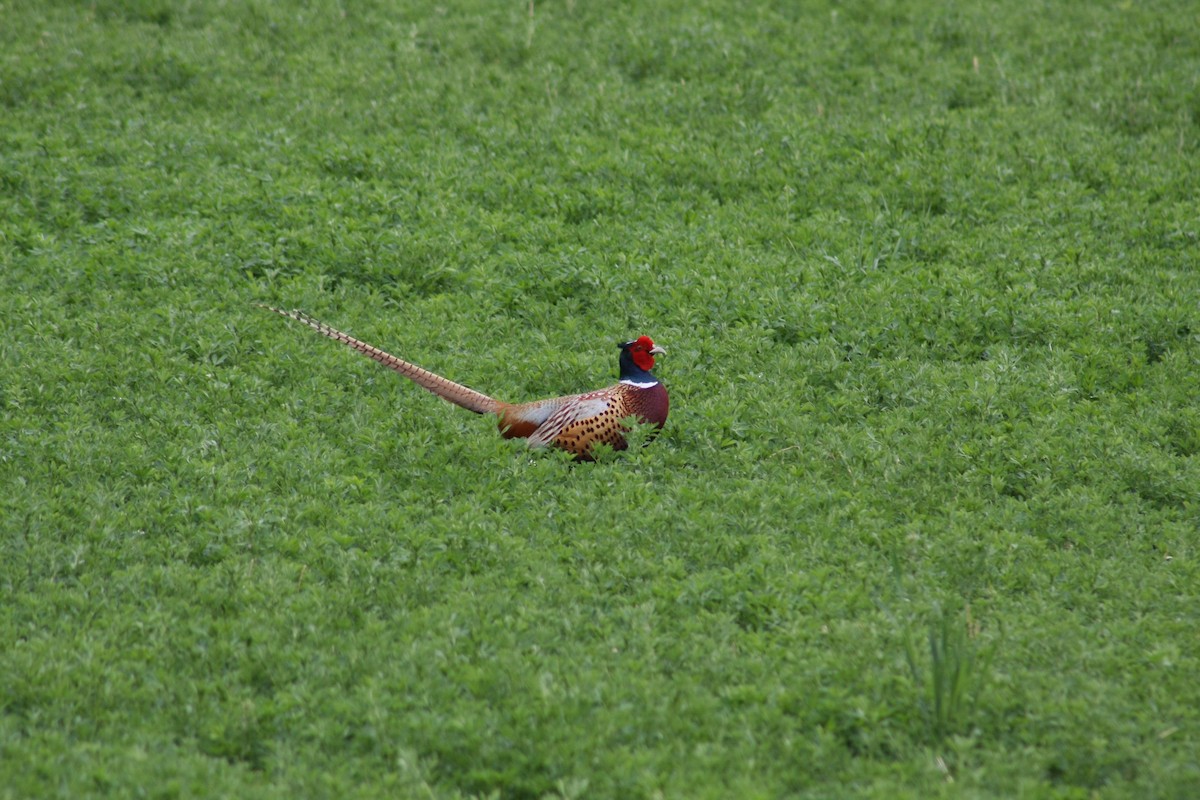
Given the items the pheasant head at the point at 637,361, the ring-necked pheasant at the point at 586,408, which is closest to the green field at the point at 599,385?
the ring-necked pheasant at the point at 586,408

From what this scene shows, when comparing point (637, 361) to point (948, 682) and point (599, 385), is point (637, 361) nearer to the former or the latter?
point (599, 385)

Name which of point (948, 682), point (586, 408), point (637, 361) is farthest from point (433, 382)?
point (948, 682)

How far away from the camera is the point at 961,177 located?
33.8 feet

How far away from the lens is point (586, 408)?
7312 mm

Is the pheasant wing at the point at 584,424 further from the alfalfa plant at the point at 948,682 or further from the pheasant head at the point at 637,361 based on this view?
the alfalfa plant at the point at 948,682

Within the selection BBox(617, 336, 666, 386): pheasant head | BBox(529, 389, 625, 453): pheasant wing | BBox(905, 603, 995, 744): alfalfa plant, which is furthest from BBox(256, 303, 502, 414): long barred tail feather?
BBox(905, 603, 995, 744): alfalfa plant

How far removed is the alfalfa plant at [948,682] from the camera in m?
4.95

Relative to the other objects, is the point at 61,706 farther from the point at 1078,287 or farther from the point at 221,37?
the point at 221,37

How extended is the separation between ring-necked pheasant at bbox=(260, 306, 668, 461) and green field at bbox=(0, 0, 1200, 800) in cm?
25

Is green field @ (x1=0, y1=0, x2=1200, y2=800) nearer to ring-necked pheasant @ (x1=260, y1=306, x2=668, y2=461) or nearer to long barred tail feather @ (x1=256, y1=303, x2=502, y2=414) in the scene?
long barred tail feather @ (x1=256, y1=303, x2=502, y2=414)

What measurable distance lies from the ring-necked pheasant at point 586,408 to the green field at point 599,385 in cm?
25

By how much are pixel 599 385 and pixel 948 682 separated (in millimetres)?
3528

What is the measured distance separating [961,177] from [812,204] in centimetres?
130

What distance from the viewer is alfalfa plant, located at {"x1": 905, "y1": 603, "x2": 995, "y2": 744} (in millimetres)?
4945
